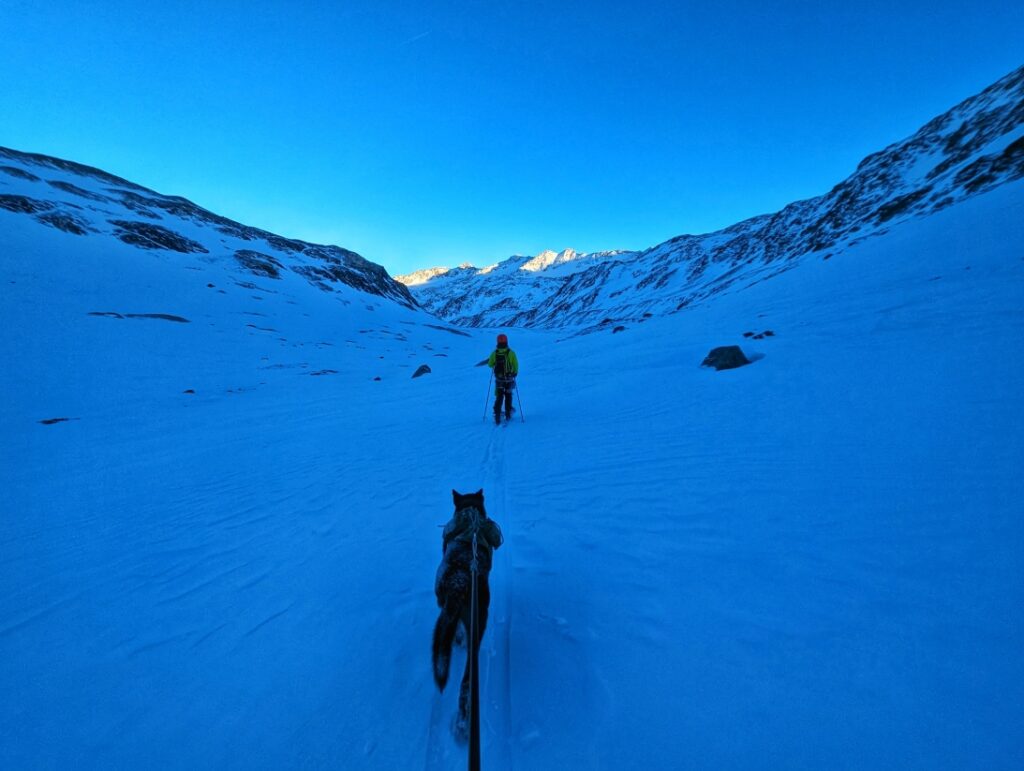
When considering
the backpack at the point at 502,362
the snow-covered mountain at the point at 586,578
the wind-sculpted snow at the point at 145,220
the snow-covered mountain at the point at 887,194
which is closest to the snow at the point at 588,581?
the snow-covered mountain at the point at 586,578

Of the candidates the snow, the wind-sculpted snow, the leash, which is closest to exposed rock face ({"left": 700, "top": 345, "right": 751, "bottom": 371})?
the snow

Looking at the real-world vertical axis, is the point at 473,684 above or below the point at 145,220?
below

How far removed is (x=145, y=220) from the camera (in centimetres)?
5675

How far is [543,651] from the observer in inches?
101

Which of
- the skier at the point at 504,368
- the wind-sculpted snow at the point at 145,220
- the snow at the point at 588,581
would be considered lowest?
the snow at the point at 588,581

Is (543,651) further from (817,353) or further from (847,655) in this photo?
(817,353)

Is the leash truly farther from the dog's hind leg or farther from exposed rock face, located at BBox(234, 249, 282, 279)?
exposed rock face, located at BBox(234, 249, 282, 279)

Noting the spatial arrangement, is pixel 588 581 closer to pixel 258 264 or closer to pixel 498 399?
pixel 498 399

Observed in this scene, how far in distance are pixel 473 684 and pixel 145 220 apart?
271 ft

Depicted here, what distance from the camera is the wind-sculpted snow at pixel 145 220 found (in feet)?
146

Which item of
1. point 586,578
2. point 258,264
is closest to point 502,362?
point 586,578

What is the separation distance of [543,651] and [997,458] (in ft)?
16.5

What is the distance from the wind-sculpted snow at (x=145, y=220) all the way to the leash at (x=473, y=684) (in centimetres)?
6321

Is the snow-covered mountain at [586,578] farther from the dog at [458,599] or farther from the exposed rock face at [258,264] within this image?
the exposed rock face at [258,264]
